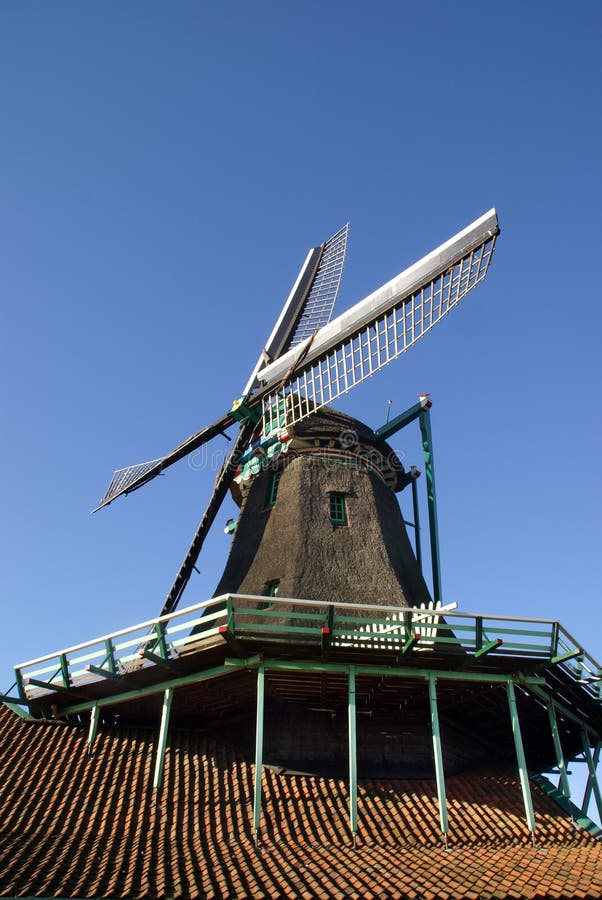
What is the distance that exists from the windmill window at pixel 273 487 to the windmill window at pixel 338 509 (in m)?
1.49

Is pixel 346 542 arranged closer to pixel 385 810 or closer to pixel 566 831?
pixel 385 810

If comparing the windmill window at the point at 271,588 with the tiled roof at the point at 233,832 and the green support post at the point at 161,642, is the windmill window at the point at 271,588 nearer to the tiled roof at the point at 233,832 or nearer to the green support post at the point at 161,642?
the green support post at the point at 161,642

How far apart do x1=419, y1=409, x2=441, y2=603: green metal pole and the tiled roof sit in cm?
431

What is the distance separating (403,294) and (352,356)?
1.83 m

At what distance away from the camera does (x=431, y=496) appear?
17.4 meters

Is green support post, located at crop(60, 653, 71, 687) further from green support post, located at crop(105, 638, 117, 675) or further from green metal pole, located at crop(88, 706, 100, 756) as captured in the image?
green support post, located at crop(105, 638, 117, 675)

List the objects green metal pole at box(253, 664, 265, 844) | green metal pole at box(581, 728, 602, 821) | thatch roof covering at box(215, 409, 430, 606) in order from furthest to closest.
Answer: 1. thatch roof covering at box(215, 409, 430, 606)
2. green metal pole at box(581, 728, 602, 821)
3. green metal pole at box(253, 664, 265, 844)

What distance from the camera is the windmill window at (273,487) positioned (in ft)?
56.3

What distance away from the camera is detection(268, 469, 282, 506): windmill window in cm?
1717

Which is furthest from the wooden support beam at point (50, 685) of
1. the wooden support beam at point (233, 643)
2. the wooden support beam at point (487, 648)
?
the wooden support beam at point (487, 648)

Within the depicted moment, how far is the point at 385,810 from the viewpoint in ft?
37.7

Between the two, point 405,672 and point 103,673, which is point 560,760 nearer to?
point 405,672

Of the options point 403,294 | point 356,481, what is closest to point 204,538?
point 356,481

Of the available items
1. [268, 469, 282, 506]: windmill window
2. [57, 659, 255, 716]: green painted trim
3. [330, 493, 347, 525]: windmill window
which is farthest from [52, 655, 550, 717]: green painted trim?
[268, 469, 282, 506]: windmill window
